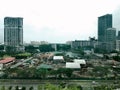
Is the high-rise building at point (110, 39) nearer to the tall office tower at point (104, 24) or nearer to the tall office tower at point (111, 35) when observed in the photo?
the tall office tower at point (111, 35)

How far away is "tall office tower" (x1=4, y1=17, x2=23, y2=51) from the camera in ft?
145

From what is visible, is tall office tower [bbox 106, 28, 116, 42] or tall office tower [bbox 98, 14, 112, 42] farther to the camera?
tall office tower [bbox 98, 14, 112, 42]

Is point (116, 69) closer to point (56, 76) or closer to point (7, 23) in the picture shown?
point (56, 76)

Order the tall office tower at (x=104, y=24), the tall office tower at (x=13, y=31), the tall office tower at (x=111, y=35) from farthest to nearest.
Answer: the tall office tower at (x=104, y=24) < the tall office tower at (x=111, y=35) < the tall office tower at (x=13, y=31)

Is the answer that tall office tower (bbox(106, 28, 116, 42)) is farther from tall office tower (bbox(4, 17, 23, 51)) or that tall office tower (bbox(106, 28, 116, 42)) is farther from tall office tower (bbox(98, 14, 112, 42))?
tall office tower (bbox(4, 17, 23, 51))

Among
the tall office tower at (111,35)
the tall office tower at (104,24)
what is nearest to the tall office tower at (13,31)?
the tall office tower at (111,35)

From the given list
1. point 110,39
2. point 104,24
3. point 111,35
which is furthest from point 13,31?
point 104,24

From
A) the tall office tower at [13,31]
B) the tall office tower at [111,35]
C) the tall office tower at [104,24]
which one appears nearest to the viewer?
the tall office tower at [13,31]

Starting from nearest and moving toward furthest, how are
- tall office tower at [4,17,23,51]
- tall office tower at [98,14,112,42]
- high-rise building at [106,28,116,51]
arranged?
1. high-rise building at [106,28,116,51]
2. tall office tower at [4,17,23,51]
3. tall office tower at [98,14,112,42]

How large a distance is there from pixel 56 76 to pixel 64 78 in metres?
0.67

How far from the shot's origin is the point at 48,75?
17.1m

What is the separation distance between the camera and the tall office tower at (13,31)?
44094mm

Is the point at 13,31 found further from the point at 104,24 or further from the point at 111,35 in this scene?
the point at 104,24

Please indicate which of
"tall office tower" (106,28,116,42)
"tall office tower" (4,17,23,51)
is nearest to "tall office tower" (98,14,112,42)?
"tall office tower" (106,28,116,42)
